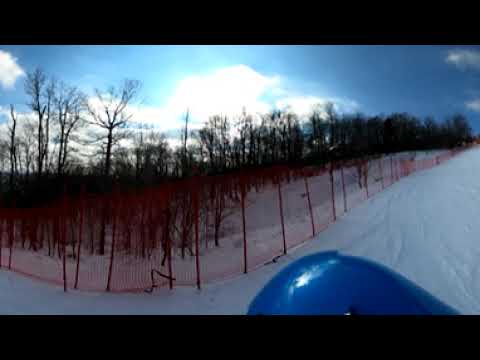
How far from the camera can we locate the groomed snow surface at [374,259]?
5.39 metres

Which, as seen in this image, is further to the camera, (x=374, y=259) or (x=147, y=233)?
(x=147, y=233)

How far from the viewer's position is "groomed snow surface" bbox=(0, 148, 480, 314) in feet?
17.7

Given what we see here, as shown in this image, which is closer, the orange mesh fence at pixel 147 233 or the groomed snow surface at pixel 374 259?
the groomed snow surface at pixel 374 259

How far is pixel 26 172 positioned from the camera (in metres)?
27.3

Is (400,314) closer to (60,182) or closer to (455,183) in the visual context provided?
(455,183)

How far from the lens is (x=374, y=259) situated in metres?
7.27

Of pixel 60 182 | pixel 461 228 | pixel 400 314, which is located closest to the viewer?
pixel 400 314

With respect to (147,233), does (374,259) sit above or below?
above

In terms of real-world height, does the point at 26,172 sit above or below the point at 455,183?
above

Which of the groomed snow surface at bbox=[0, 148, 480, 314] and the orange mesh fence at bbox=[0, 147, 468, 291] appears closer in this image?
the groomed snow surface at bbox=[0, 148, 480, 314]
